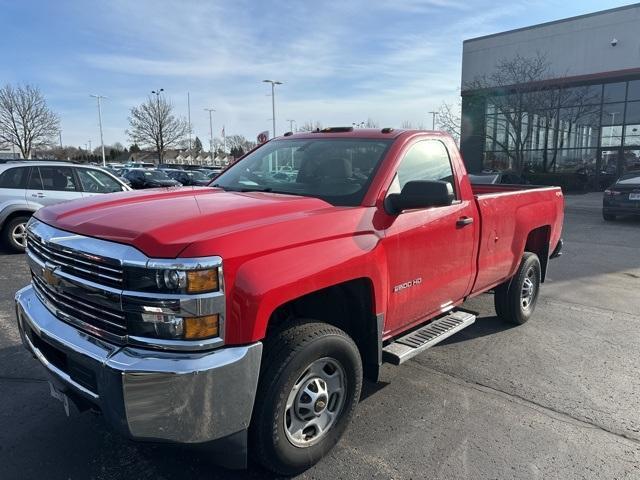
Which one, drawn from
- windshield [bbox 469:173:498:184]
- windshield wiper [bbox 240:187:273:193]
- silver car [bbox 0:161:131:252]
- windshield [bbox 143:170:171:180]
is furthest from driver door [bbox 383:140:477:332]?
windshield [bbox 143:170:171:180]

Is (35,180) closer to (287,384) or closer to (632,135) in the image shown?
(287,384)

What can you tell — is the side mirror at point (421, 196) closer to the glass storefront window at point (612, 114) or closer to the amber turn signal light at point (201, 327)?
the amber turn signal light at point (201, 327)

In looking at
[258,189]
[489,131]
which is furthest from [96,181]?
[489,131]

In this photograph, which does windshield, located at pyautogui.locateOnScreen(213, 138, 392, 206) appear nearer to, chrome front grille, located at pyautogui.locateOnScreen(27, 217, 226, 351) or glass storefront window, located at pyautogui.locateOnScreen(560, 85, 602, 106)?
chrome front grille, located at pyautogui.locateOnScreen(27, 217, 226, 351)

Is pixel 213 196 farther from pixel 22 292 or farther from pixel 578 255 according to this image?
pixel 578 255

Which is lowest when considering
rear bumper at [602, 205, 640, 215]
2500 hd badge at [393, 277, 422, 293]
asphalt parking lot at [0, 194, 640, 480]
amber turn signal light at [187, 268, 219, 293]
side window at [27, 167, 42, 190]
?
asphalt parking lot at [0, 194, 640, 480]

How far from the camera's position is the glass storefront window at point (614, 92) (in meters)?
25.5

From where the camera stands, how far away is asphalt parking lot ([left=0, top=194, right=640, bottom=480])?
9.43ft

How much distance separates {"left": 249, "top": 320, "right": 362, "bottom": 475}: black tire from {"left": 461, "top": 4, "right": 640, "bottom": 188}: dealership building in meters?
25.7

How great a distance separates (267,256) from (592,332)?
4.31 m

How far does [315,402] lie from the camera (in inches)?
110

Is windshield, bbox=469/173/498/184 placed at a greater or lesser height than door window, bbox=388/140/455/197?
lesser

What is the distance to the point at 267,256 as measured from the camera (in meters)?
2.43

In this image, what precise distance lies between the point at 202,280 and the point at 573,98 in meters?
28.9
